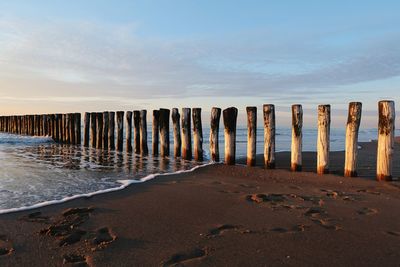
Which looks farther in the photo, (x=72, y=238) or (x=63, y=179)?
(x=63, y=179)

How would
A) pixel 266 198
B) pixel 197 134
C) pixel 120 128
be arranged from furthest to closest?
1. pixel 120 128
2. pixel 197 134
3. pixel 266 198

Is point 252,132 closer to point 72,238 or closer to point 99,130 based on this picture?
point 72,238

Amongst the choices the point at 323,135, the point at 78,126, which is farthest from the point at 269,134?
the point at 78,126

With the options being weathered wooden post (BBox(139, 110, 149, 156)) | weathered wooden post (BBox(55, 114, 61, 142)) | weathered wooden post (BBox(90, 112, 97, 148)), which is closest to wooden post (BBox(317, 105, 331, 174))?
weathered wooden post (BBox(139, 110, 149, 156))

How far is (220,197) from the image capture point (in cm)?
499

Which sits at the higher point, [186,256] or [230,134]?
[230,134]

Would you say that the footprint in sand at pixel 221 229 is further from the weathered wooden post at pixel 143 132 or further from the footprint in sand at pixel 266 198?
the weathered wooden post at pixel 143 132

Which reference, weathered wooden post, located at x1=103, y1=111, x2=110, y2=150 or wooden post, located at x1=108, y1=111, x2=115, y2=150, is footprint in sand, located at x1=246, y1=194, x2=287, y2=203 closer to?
wooden post, located at x1=108, y1=111, x2=115, y2=150

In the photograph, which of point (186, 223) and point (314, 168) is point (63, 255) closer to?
point (186, 223)

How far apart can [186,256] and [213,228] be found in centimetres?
74

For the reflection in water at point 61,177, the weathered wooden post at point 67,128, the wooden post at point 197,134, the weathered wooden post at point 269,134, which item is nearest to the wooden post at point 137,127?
the wooden post at point 197,134

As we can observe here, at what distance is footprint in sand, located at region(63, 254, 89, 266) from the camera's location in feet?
8.94

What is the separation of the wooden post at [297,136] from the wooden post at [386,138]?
58.5 inches

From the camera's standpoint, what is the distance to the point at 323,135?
7.02m
